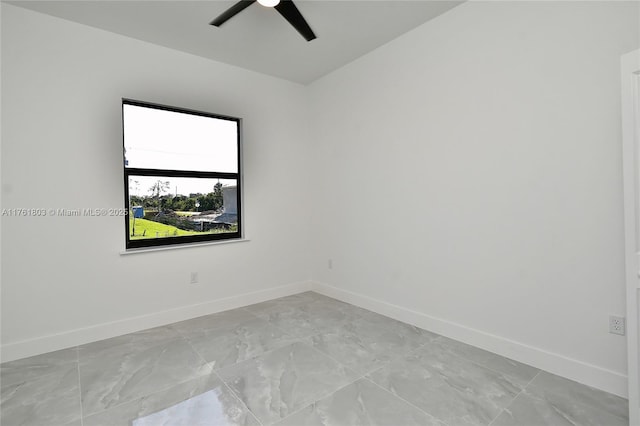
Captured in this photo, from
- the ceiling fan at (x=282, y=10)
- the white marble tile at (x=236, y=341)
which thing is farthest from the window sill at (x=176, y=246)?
the ceiling fan at (x=282, y=10)

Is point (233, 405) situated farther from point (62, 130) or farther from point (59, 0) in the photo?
point (59, 0)

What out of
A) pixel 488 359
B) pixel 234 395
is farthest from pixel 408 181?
pixel 234 395

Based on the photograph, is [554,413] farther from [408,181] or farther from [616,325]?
[408,181]

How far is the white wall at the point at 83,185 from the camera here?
8.49 feet

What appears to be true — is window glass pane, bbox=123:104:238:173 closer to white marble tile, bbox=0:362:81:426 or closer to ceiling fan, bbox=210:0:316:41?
ceiling fan, bbox=210:0:316:41

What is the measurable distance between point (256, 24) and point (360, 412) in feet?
10.4

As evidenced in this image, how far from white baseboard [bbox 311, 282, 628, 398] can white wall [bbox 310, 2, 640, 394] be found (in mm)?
10

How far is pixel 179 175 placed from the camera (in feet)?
11.5

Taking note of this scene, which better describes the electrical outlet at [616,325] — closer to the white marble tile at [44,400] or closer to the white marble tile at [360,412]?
the white marble tile at [360,412]

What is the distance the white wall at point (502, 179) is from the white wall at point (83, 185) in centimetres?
171

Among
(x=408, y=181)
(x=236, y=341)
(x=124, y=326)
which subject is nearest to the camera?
(x=236, y=341)

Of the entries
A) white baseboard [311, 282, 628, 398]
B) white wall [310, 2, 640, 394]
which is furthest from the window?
white baseboard [311, 282, 628, 398]

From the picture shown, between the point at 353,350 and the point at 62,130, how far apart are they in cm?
312

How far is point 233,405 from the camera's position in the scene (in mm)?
1911
